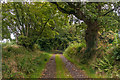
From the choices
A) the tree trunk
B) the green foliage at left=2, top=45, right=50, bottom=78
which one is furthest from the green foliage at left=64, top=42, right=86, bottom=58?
the green foliage at left=2, top=45, right=50, bottom=78

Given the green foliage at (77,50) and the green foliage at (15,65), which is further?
the green foliage at (77,50)

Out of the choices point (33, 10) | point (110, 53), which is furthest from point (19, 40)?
point (110, 53)

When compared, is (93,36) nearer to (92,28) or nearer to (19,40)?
(92,28)

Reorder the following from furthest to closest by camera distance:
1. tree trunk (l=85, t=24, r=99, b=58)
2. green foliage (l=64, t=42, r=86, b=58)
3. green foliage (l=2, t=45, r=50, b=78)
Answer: green foliage (l=64, t=42, r=86, b=58) < tree trunk (l=85, t=24, r=99, b=58) < green foliage (l=2, t=45, r=50, b=78)

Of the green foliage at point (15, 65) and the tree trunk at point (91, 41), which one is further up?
the tree trunk at point (91, 41)

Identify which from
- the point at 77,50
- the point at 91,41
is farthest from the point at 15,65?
the point at 77,50

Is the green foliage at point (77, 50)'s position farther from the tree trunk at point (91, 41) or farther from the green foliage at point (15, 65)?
the green foliage at point (15, 65)

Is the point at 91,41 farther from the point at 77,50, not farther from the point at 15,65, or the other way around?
the point at 15,65

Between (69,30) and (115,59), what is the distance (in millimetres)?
A: 25728

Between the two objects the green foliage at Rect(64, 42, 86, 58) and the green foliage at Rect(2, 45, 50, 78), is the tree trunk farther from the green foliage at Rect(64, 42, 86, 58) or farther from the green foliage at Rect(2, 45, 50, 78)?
the green foliage at Rect(2, 45, 50, 78)

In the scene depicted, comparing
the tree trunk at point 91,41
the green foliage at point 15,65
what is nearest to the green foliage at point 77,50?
the tree trunk at point 91,41

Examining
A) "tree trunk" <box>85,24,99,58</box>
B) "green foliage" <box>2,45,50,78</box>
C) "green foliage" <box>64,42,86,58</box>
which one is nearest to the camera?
"green foliage" <box>2,45,50,78</box>

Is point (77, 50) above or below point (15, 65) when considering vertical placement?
below

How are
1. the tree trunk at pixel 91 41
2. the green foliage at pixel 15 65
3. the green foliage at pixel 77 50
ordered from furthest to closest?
the green foliage at pixel 77 50
the tree trunk at pixel 91 41
the green foliage at pixel 15 65
